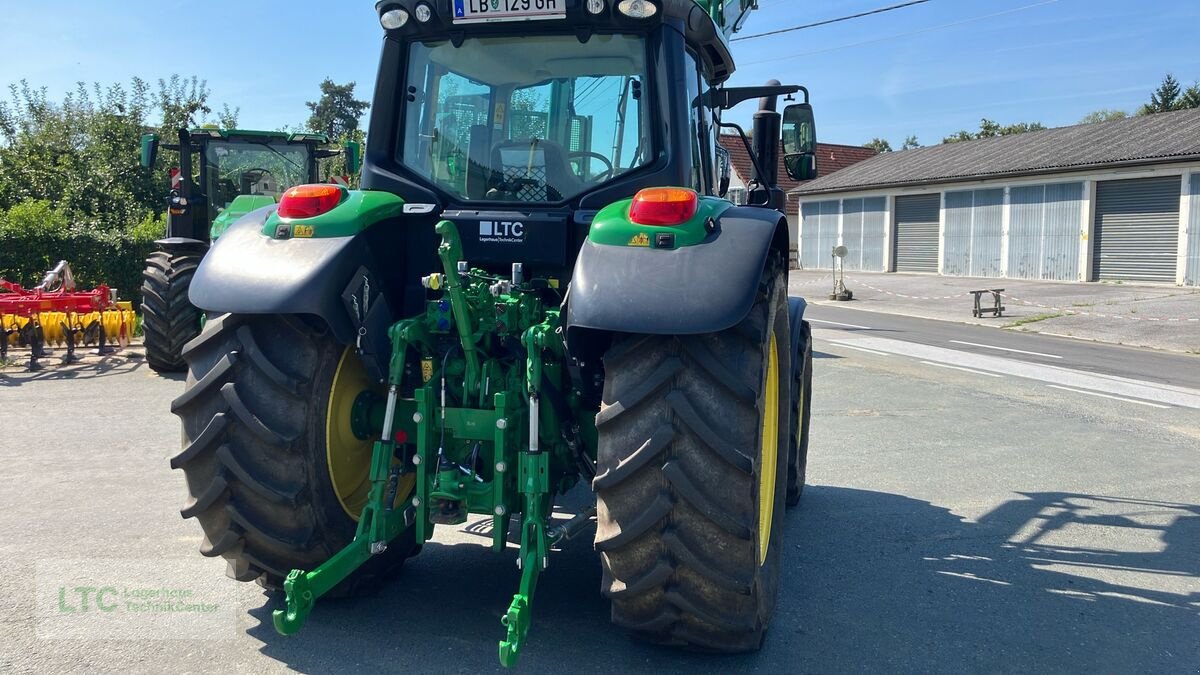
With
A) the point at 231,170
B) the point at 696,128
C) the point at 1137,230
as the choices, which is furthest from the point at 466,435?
the point at 1137,230

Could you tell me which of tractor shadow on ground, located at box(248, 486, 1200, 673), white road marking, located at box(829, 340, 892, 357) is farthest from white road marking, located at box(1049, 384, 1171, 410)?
tractor shadow on ground, located at box(248, 486, 1200, 673)

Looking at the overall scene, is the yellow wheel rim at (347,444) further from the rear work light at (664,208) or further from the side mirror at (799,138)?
the side mirror at (799,138)

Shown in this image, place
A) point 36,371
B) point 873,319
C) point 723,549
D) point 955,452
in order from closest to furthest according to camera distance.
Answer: point 723,549, point 955,452, point 36,371, point 873,319

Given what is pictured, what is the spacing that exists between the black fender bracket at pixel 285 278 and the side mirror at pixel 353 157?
7561mm

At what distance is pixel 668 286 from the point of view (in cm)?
327

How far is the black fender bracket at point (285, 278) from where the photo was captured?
140 inches

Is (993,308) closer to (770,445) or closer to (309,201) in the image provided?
(770,445)

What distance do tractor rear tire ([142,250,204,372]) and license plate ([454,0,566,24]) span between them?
782 cm

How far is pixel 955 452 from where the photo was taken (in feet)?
24.7

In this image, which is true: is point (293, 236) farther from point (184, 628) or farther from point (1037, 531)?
point (1037, 531)

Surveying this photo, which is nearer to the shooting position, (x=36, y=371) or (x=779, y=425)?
(x=779, y=425)

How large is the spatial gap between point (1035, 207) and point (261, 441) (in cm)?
2947

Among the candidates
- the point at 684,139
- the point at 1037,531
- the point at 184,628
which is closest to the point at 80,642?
the point at 184,628

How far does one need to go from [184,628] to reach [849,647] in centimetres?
262
